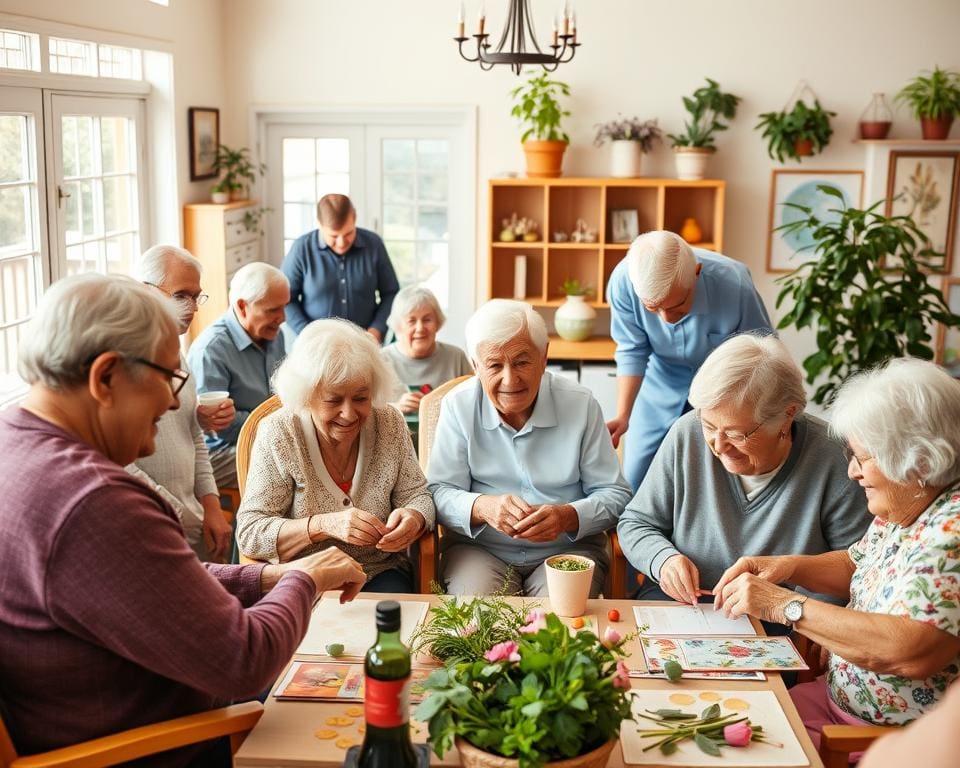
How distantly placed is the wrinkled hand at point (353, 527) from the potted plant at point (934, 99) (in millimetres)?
4759

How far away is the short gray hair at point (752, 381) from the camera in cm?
229

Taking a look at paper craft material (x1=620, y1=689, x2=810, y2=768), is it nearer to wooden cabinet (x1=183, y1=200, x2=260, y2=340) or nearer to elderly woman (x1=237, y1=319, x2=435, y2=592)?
elderly woman (x1=237, y1=319, x2=435, y2=592)

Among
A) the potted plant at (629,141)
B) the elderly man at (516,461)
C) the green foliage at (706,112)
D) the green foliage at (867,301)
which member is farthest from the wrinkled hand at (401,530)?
the green foliage at (706,112)

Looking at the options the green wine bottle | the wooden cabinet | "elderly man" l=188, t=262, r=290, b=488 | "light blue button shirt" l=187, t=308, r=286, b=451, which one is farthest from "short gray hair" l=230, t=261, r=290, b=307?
the green wine bottle

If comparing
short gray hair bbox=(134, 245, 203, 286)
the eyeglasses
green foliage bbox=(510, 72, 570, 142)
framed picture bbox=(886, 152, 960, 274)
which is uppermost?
green foliage bbox=(510, 72, 570, 142)

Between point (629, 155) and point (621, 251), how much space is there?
1.91ft

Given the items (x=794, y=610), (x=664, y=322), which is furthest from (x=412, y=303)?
(x=794, y=610)

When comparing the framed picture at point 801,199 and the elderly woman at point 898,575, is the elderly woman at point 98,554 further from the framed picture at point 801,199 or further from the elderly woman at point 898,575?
the framed picture at point 801,199

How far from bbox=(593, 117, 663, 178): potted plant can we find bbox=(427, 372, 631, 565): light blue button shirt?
11.6 ft

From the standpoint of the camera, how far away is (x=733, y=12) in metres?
6.06

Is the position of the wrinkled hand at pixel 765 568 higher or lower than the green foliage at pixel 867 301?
lower

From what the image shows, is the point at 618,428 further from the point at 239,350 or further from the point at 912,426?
the point at 912,426

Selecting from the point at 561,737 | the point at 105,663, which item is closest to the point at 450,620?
the point at 561,737

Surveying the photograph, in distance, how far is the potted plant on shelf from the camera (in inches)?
243
